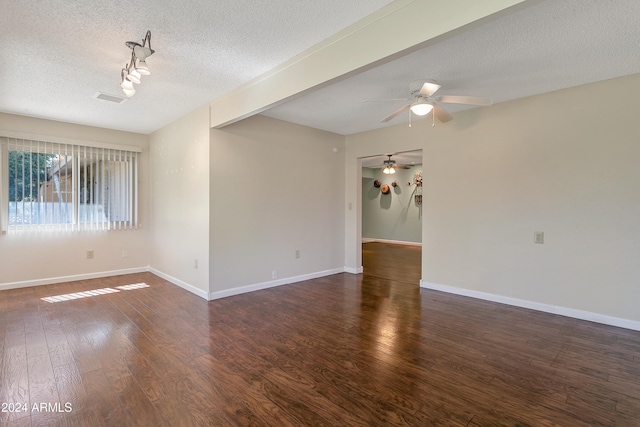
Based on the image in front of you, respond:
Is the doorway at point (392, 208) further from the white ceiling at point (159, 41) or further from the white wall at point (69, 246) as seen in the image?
the white ceiling at point (159, 41)

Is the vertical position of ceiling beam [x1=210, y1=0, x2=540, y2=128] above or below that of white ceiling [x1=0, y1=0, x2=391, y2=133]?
below

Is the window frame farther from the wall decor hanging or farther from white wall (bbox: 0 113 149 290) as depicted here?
the wall decor hanging

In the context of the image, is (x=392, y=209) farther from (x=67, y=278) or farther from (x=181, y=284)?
(x=67, y=278)

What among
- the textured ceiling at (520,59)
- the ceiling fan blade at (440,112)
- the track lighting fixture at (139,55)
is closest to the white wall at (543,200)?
the textured ceiling at (520,59)

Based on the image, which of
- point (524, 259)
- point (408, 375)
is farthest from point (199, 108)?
point (524, 259)

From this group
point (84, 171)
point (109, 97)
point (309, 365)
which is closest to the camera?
point (309, 365)

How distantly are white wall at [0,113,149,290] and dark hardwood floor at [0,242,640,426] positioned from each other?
810 millimetres

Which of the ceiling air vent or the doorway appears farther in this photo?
the doorway

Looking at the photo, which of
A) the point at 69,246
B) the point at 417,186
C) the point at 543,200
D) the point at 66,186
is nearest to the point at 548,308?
the point at 543,200

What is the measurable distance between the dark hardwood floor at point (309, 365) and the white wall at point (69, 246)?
2.66 ft

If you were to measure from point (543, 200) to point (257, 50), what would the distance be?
3.51m

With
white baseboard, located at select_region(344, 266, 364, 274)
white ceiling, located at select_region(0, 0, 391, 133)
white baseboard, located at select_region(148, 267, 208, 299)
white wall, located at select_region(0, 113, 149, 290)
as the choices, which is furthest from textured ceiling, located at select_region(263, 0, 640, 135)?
white wall, located at select_region(0, 113, 149, 290)

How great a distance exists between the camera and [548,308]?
3.57m

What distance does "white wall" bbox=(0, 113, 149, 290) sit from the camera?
4457 millimetres
